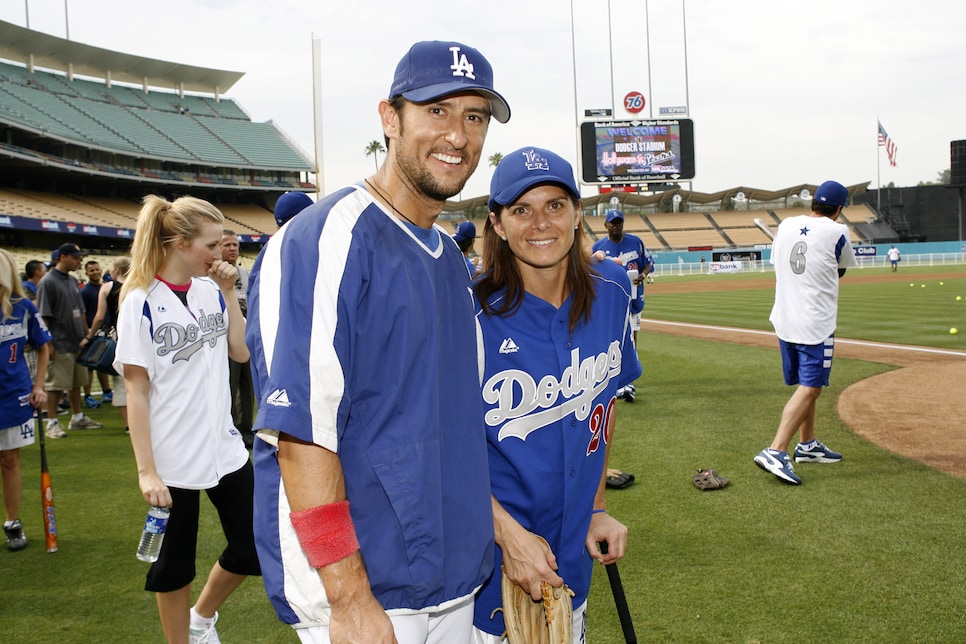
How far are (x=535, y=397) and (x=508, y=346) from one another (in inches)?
7.3

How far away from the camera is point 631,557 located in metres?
4.38

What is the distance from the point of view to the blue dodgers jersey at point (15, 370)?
5.01 metres

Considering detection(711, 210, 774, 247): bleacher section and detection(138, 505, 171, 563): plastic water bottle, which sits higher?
detection(711, 210, 774, 247): bleacher section

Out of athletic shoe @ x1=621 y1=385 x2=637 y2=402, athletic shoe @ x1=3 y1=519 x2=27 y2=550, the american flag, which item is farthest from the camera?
the american flag

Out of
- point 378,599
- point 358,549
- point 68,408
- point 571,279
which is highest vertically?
point 571,279

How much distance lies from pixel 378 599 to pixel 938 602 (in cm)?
329

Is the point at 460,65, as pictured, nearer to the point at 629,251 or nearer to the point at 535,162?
the point at 535,162

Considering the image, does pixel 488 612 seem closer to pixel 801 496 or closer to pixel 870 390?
pixel 801 496

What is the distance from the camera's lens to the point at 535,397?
2.28 meters

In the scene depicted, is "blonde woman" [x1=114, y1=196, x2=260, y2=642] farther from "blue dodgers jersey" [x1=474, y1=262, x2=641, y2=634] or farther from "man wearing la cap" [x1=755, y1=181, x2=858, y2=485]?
"man wearing la cap" [x1=755, y1=181, x2=858, y2=485]

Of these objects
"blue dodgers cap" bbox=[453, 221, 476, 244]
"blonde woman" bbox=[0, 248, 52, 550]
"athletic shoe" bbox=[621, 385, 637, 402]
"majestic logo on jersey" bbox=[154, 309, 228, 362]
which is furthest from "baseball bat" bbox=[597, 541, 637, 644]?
"athletic shoe" bbox=[621, 385, 637, 402]

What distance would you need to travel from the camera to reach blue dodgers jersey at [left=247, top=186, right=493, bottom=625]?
1.49 m

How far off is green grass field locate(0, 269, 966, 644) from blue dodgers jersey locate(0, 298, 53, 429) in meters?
0.99

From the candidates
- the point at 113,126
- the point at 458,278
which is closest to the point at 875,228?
the point at 113,126
